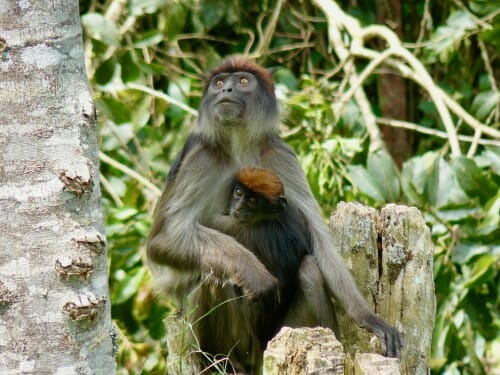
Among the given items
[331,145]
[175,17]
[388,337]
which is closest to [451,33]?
[331,145]

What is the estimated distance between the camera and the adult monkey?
4727mm

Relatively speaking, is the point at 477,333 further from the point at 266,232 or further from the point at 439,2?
the point at 439,2

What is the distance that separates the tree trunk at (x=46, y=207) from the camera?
2.86 metres

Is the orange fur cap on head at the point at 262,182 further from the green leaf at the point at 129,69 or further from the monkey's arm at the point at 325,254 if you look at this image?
the green leaf at the point at 129,69

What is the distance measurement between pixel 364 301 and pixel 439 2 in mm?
5859

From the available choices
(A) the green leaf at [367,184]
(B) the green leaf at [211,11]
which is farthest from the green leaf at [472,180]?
(B) the green leaf at [211,11]

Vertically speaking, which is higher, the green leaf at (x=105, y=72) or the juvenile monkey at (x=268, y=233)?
the green leaf at (x=105, y=72)

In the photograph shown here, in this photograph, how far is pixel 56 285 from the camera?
113 inches

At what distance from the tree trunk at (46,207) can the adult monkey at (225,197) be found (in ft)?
5.79

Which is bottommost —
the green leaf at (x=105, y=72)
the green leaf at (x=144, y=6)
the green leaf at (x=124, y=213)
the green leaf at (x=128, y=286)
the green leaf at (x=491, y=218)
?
the green leaf at (x=128, y=286)

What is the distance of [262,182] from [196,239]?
467mm

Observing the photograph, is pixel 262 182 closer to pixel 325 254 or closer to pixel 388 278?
pixel 325 254

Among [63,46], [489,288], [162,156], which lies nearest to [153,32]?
[162,156]

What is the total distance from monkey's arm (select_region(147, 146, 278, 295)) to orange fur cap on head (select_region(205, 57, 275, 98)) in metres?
0.52
